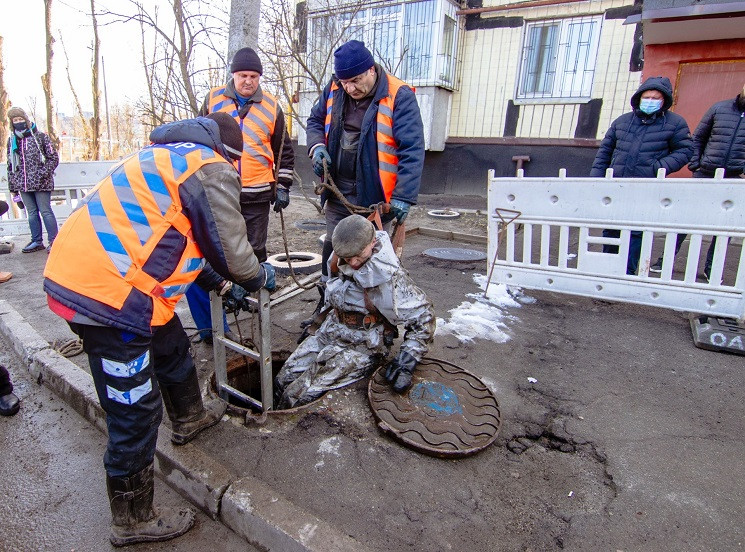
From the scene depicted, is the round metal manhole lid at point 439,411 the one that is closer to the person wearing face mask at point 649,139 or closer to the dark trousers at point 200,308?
the dark trousers at point 200,308

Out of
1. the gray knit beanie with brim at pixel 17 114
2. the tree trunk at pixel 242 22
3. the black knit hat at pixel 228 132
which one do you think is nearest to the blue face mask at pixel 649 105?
the tree trunk at pixel 242 22

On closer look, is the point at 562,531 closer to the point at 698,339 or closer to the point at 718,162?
the point at 698,339

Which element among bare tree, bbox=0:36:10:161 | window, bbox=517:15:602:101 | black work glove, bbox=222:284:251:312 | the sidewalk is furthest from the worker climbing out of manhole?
bare tree, bbox=0:36:10:161

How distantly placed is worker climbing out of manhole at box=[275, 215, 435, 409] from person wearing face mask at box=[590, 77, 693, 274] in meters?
2.51

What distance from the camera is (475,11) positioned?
382 inches

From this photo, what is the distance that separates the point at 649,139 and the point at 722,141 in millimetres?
845

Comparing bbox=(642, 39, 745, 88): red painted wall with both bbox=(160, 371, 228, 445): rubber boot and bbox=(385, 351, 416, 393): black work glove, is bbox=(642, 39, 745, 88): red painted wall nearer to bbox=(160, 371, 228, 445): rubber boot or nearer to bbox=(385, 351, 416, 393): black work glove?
bbox=(385, 351, 416, 393): black work glove

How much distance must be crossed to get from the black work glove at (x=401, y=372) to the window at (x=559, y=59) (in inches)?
334

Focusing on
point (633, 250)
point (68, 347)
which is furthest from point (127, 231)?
point (633, 250)

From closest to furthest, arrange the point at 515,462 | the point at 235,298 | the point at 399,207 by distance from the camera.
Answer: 1. the point at 515,462
2. the point at 235,298
3. the point at 399,207

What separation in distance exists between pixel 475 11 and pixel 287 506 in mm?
10468

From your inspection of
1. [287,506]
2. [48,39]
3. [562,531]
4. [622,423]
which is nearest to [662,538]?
[562,531]

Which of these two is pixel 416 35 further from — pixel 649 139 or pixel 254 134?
pixel 254 134

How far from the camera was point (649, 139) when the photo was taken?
417cm
